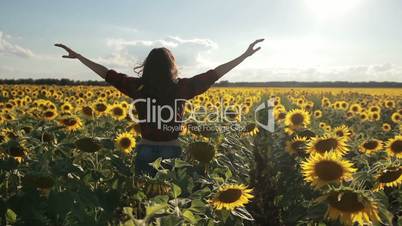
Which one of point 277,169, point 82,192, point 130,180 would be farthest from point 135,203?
point 277,169

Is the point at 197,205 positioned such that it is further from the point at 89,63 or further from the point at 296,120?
the point at 296,120

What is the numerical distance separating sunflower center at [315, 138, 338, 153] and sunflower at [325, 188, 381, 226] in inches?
69.6

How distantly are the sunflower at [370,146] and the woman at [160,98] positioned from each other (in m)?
2.20

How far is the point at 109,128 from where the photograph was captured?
7.22 meters

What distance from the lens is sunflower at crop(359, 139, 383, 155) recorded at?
6387 mm

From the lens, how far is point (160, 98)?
5113 millimetres

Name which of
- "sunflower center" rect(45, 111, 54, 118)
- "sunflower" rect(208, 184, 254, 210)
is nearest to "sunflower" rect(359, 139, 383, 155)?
"sunflower" rect(208, 184, 254, 210)

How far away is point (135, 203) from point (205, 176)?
65 centimetres

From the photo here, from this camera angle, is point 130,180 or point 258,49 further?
point 258,49

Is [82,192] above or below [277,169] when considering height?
above

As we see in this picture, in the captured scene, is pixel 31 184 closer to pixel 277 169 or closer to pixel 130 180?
pixel 130 180

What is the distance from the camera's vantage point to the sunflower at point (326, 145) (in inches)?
171

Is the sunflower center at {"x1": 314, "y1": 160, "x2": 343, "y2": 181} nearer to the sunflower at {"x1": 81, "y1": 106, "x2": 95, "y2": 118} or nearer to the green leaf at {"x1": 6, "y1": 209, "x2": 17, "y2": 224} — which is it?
the green leaf at {"x1": 6, "y1": 209, "x2": 17, "y2": 224}

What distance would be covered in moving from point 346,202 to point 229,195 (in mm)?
886
